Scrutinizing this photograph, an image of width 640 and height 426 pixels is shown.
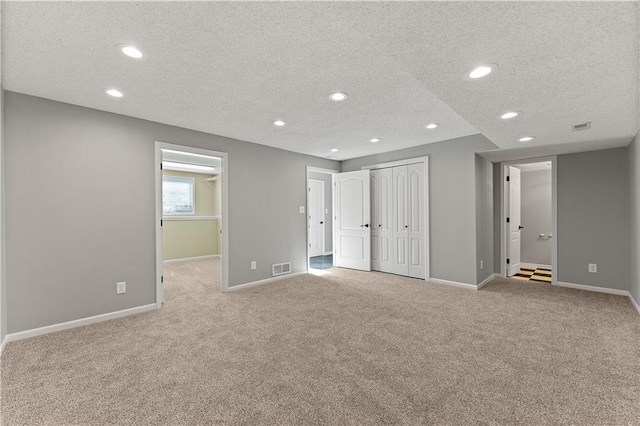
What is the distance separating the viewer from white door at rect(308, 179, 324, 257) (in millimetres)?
8203

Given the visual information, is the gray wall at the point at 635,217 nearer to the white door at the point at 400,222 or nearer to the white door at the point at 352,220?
the white door at the point at 400,222

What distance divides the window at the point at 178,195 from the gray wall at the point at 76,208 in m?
3.76

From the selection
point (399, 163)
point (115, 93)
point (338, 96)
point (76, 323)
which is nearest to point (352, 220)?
point (399, 163)

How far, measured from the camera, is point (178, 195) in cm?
738

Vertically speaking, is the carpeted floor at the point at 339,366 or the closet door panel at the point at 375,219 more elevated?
the closet door panel at the point at 375,219

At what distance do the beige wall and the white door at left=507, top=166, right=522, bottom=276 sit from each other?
714 centimetres

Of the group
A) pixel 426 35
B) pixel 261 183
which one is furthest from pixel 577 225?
pixel 261 183

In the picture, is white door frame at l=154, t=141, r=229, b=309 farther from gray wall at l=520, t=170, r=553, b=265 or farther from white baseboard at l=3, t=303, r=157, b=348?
gray wall at l=520, t=170, r=553, b=265

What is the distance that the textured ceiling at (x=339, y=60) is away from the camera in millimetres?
1430

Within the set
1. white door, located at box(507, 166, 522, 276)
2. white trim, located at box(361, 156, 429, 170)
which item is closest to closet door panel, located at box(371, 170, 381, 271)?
white trim, located at box(361, 156, 429, 170)

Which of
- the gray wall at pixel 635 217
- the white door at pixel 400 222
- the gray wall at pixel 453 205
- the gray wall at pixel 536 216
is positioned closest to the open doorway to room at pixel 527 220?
the gray wall at pixel 536 216

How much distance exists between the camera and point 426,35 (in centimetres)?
147

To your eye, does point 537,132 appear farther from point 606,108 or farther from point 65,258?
point 65,258

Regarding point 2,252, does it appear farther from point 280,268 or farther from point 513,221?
point 513,221
